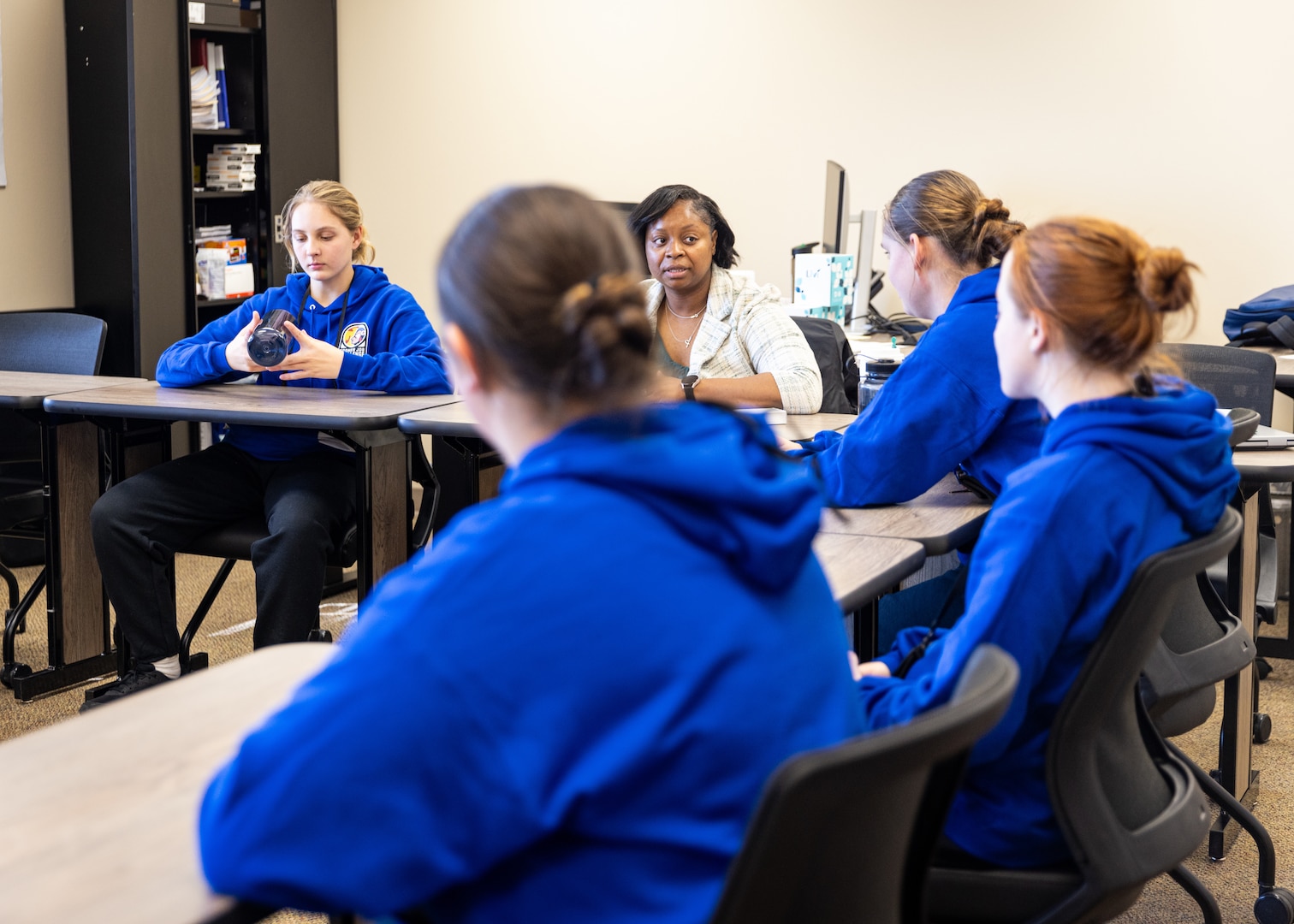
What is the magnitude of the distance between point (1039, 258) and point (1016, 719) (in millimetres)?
500

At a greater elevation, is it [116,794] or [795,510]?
[795,510]

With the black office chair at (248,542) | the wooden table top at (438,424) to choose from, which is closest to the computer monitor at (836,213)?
the black office chair at (248,542)

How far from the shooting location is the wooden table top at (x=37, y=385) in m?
2.85

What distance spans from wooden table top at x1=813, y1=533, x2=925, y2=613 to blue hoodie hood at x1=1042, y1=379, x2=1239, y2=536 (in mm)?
280

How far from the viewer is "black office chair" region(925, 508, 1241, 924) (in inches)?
47.1

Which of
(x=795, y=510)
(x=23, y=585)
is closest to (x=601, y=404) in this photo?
(x=795, y=510)

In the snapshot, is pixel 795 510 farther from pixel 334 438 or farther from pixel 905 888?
pixel 334 438

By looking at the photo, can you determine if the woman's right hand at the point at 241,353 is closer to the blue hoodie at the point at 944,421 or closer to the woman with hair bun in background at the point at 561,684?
the blue hoodie at the point at 944,421

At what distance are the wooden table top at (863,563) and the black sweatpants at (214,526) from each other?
1372 millimetres

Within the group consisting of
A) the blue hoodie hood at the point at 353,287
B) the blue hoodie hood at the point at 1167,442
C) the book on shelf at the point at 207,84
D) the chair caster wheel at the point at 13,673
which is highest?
the book on shelf at the point at 207,84

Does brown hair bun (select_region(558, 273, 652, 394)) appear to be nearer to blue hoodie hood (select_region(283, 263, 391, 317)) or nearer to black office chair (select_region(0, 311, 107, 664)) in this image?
blue hoodie hood (select_region(283, 263, 391, 317))

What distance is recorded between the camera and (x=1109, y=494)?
123 centimetres

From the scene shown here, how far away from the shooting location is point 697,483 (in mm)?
785

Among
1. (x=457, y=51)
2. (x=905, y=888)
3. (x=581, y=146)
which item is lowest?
(x=905, y=888)
